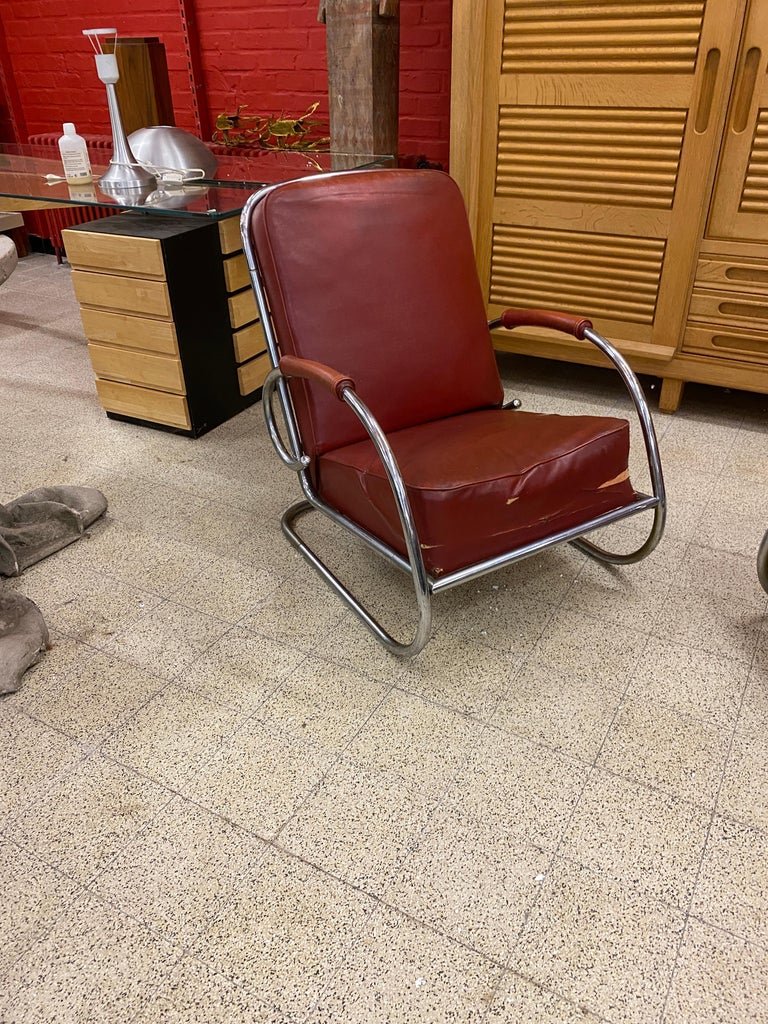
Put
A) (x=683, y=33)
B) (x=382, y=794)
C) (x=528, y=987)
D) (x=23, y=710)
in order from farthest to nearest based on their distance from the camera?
(x=683, y=33), (x=23, y=710), (x=382, y=794), (x=528, y=987)

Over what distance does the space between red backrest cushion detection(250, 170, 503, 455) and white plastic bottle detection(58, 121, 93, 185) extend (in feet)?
3.95

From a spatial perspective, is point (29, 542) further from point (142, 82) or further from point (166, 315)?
point (142, 82)

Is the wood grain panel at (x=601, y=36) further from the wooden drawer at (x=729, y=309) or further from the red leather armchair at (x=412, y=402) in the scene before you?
the red leather armchair at (x=412, y=402)

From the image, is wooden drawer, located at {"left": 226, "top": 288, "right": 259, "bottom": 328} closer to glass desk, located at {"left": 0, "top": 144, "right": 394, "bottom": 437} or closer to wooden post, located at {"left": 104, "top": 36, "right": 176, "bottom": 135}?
glass desk, located at {"left": 0, "top": 144, "right": 394, "bottom": 437}

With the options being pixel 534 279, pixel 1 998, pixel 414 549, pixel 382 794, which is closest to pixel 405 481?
pixel 414 549

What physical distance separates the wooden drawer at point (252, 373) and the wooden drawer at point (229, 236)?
36 centimetres

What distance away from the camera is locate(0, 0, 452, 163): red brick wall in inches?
114

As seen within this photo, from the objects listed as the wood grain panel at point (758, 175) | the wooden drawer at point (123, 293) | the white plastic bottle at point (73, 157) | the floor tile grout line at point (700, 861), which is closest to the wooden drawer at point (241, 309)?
the wooden drawer at point (123, 293)

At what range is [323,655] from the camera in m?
1.53

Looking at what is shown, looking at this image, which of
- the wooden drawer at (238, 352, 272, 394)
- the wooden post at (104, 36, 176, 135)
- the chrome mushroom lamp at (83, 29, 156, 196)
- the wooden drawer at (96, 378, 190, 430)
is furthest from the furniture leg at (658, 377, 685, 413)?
the wooden post at (104, 36, 176, 135)

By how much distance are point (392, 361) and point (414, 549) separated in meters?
0.51

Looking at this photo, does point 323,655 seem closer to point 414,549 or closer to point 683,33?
point 414,549

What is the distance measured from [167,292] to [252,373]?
464 millimetres

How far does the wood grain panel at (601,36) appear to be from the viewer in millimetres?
2043
